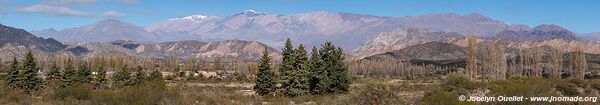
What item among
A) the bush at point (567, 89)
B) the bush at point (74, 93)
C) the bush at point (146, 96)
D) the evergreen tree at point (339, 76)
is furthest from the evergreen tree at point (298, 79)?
the bush at point (146, 96)

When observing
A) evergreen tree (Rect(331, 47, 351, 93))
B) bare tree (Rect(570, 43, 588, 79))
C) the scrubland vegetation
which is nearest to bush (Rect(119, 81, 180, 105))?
the scrubland vegetation

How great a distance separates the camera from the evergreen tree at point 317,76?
50.4 meters

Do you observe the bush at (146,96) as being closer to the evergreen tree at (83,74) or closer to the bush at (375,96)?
the bush at (375,96)

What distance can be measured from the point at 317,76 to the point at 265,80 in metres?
6.10

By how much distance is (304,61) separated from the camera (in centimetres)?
5184

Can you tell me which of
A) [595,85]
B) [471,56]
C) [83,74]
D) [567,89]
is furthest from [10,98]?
[471,56]

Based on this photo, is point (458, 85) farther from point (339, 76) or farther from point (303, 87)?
point (303, 87)

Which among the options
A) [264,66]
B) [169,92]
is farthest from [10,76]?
[169,92]

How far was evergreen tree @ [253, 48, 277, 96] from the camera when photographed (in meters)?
54.2

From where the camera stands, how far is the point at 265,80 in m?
54.5

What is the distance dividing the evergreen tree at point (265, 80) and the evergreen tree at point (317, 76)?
15.0 feet

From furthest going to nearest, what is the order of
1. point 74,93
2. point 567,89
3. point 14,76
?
point 14,76 < point 567,89 < point 74,93

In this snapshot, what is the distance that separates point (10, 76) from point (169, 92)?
44271 millimetres

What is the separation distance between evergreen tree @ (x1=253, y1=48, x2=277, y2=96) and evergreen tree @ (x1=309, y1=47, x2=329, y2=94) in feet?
15.0
